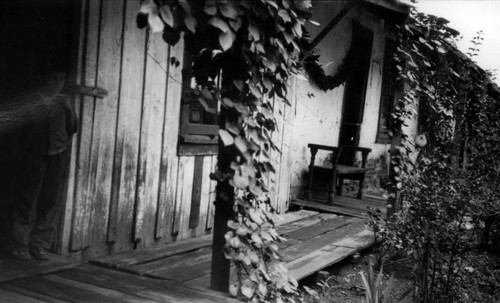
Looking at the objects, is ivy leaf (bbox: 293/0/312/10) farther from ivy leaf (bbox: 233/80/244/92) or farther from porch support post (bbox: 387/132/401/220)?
porch support post (bbox: 387/132/401/220)

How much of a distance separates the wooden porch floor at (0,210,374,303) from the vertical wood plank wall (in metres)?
0.24

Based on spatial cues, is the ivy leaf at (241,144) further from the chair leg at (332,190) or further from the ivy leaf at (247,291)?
the chair leg at (332,190)

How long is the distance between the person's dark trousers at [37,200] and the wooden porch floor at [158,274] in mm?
347

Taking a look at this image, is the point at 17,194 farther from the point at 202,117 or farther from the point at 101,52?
the point at 202,117

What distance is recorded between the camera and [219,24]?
2344 millimetres

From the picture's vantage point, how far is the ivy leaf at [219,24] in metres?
2.33

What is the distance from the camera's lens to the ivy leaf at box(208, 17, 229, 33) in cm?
233

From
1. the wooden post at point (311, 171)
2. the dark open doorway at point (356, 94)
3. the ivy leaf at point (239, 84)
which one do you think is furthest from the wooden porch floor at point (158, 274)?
the dark open doorway at point (356, 94)

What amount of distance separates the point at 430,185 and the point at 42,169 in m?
3.64

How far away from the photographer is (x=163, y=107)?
4.80 meters

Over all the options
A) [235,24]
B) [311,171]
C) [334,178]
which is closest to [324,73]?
[311,171]

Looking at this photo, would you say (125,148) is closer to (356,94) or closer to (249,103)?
(249,103)

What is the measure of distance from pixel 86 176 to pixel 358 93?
7029 millimetres

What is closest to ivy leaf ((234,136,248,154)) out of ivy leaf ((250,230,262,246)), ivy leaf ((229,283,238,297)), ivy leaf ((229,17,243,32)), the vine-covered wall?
ivy leaf ((250,230,262,246))
